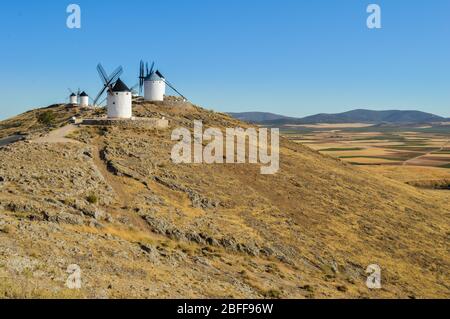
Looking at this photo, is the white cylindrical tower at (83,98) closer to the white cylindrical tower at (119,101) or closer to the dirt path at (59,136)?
the white cylindrical tower at (119,101)

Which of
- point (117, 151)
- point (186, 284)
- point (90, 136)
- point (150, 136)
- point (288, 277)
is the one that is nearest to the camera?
point (186, 284)

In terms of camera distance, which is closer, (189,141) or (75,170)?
(75,170)

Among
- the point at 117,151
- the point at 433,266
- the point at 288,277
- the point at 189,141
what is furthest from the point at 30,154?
the point at 433,266

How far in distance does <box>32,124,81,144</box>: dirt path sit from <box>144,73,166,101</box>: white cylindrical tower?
1998 centimetres

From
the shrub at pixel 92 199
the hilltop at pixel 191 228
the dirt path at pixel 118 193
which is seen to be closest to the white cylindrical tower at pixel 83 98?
the hilltop at pixel 191 228

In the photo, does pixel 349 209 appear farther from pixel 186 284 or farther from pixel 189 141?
pixel 186 284

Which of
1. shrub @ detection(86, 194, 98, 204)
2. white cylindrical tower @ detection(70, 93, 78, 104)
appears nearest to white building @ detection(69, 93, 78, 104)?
white cylindrical tower @ detection(70, 93, 78, 104)

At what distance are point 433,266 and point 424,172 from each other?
274 ft

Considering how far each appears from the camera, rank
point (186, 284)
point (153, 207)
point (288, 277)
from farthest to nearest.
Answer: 1. point (153, 207)
2. point (288, 277)
3. point (186, 284)

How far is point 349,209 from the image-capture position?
50156 mm

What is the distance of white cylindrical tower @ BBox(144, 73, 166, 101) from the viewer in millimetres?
74188

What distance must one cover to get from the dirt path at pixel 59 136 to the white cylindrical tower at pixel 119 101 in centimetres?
552

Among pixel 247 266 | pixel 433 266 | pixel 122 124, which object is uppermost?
pixel 122 124

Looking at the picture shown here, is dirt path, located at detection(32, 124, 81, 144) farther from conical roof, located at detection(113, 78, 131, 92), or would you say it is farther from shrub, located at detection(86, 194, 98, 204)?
shrub, located at detection(86, 194, 98, 204)
